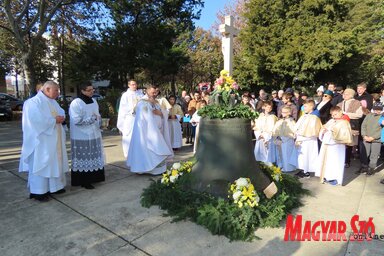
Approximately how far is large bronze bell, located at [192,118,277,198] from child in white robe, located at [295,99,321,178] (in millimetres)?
1934

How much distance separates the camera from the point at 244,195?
3.83 meters

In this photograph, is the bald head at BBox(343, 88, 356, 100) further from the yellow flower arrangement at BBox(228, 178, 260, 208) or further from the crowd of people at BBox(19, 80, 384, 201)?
the yellow flower arrangement at BBox(228, 178, 260, 208)

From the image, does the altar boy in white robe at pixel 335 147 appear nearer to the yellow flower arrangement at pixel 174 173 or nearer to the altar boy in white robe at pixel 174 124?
the yellow flower arrangement at pixel 174 173

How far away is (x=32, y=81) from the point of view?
15633mm

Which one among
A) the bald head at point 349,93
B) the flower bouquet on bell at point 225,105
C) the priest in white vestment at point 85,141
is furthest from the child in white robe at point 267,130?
the priest in white vestment at point 85,141

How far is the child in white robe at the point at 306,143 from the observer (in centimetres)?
594

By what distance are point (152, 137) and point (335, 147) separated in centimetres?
363

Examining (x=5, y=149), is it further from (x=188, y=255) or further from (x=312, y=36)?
(x=312, y=36)

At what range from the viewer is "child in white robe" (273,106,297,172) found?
246 inches

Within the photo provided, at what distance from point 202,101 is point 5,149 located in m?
6.53

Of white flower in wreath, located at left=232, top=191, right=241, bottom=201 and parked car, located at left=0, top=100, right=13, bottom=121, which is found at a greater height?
parked car, located at left=0, top=100, right=13, bottom=121

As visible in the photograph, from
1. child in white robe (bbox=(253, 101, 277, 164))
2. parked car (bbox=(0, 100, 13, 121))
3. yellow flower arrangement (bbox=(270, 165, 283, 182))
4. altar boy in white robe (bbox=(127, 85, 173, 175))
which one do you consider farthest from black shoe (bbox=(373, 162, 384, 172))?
parked car (bbox=(0, 100, 13, 121))

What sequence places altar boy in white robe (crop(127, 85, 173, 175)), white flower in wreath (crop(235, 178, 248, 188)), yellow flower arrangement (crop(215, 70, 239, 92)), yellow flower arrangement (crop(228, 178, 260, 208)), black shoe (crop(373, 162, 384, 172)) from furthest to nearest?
black shoe (crop(373, 162, 384, 172)) → altar boy in white robe (crop(127, 85, 173, 175)) → yellow flower arrangement (crop(215, 70, 239, 92)) → white flower in wreath (crop(235, 178, 248, 188)) → yellow flower arrangement (crop(228, 178, 260, 208))

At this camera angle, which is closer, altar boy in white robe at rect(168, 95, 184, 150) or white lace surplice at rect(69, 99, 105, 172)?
white lace surplice at rect(69, 99, 105, 172)
